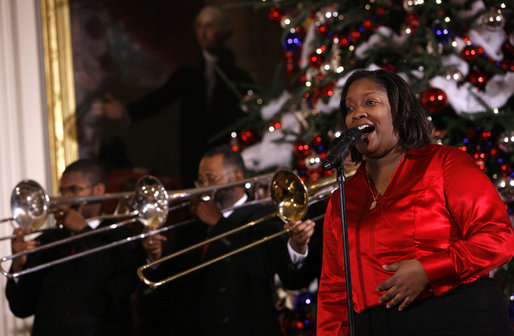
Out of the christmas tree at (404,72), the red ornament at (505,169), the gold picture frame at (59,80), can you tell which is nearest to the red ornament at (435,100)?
the christmas tree at (404,72)

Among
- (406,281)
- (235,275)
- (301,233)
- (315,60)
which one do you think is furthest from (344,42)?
(406,281)

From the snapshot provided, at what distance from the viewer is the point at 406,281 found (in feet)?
6.84

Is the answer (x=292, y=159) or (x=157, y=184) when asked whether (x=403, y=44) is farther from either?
(x=157, y=184)

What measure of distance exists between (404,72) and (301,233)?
1.34 metres

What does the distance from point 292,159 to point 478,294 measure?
7.97 ft

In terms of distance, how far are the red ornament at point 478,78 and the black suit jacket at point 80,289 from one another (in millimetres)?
2246

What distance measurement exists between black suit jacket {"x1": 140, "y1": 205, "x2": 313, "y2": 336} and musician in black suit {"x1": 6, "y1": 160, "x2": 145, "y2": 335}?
0.45 meters

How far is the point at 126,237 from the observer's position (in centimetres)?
411

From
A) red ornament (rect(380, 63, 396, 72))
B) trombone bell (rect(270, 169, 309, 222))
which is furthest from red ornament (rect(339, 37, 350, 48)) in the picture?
trombone bell (rect(270, 169, 309, 222))

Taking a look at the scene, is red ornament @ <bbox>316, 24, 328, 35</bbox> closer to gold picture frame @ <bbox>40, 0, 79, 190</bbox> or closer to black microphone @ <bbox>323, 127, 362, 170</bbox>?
gold picture frame @ <bbox>40, 0, 79, 190</bbox>

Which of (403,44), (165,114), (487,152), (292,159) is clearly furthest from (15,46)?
(487,152)

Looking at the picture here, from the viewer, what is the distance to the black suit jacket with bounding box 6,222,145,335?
3826 mm

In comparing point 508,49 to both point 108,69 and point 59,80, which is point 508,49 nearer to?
point 108,69

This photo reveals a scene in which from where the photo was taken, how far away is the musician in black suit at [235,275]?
3463 mm
